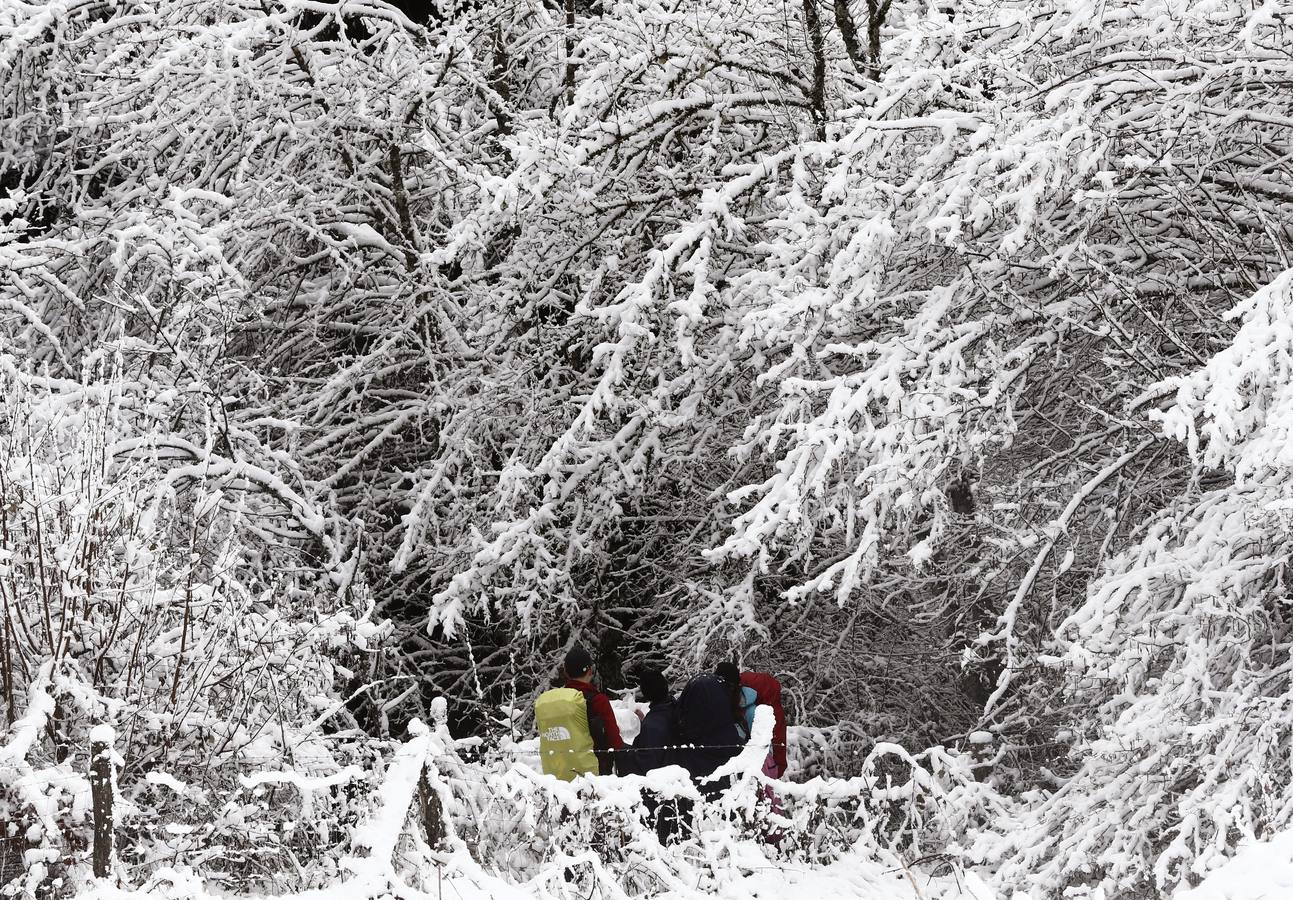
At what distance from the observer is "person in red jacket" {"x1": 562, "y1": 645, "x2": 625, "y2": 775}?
7.32m

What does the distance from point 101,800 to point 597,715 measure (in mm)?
3168

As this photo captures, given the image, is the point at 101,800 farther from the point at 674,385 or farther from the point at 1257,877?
the point at 674,385

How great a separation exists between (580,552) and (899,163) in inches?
141

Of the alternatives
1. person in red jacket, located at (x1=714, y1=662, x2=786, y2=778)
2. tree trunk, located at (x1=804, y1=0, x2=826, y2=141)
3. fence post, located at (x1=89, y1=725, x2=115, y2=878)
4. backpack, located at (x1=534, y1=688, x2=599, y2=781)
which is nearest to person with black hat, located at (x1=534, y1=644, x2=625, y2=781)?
backpack, located at (x1=534, y1=688, x2=599, y2=781)

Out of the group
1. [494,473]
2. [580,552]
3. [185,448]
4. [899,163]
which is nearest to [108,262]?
[185,448]

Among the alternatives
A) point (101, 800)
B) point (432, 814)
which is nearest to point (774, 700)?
point (432, 814)

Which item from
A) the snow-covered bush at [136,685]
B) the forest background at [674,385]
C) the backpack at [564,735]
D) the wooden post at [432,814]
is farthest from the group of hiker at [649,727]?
the wooden post at [432,814]

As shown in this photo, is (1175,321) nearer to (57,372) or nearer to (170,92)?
(170,92)

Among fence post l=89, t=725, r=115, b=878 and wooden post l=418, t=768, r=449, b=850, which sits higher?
fence post l=89, t=725, r=115, b=878

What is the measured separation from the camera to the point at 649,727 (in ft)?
24.3

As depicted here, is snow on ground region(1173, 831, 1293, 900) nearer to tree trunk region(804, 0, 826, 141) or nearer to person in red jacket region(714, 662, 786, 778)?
person in red jacket region(714, 662, 786, 778)

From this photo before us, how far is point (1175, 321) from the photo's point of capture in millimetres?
7816

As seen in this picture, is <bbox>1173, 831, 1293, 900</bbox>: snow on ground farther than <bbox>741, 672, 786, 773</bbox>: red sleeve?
No

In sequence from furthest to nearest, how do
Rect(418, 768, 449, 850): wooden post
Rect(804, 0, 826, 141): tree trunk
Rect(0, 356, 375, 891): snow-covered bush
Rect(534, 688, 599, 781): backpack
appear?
1. Rect(804, 0, 826, 141): tree trunk
2. Rect(534, 688, 599, 781): backpack
3. Rect(0, 356, 375, 891): snow-covered bush
4. Rect(418, 768, 449, 850): wooden post
